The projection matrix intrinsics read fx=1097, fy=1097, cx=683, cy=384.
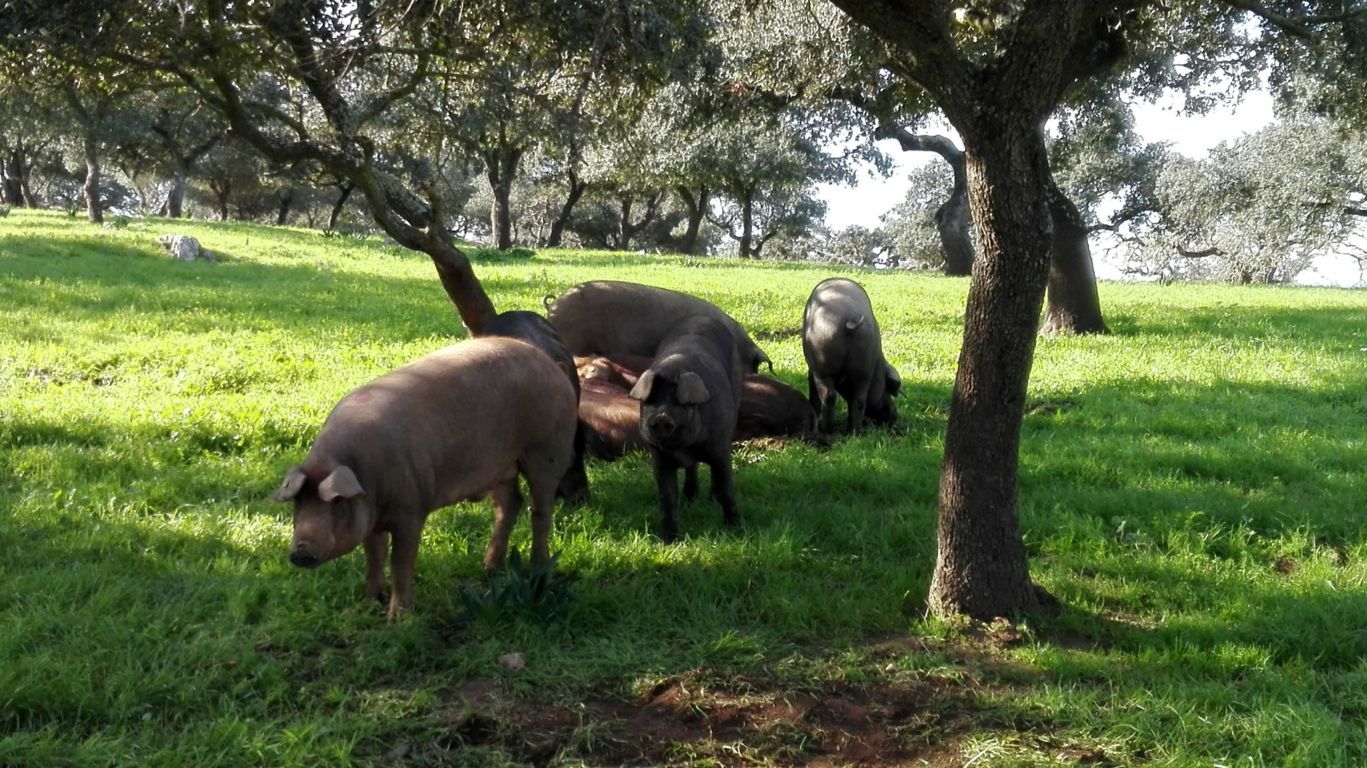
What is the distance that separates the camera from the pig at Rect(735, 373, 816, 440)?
29.9 ft

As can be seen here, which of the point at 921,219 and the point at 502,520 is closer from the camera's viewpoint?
the point at 502,520

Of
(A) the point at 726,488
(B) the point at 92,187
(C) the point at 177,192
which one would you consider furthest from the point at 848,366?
(C) the point at 177,192

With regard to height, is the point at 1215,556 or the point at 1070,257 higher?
the point at 1070,257

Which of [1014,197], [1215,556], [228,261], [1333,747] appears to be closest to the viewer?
[1333,747]

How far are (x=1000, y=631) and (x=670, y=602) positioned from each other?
5.24 ft

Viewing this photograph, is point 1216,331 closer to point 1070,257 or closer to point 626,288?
point 1070,257

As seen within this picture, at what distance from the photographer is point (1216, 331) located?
15062mm

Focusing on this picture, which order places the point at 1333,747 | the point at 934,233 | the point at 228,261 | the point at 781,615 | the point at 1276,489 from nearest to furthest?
1. the point at 1333,747
2. the point at 781,615
3. the point at 1276,489
4. the point at 228,261
5. the point at 934,233

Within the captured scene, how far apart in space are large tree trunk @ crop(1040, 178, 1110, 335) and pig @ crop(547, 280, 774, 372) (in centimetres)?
620

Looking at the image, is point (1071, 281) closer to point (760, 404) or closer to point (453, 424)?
point (760, 404)

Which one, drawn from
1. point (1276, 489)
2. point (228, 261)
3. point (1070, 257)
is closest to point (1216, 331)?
point (1070, 257)

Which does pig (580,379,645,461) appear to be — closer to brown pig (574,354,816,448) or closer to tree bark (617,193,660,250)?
brown pig (574,354,816,448)

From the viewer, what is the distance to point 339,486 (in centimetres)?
449

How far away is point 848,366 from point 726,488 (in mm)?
2855
